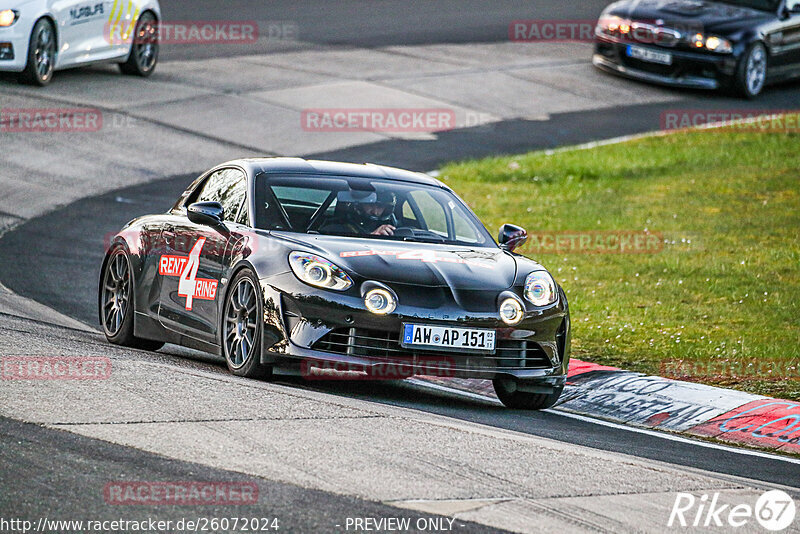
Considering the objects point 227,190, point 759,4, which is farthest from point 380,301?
point 759,4

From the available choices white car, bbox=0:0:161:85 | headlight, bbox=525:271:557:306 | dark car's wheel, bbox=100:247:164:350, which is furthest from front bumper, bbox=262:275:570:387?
white car, bbox=0:0:161:85

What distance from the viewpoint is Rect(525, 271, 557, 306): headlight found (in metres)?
8.42

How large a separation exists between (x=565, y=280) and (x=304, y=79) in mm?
9472

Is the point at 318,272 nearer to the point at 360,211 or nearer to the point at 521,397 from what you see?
the point at 360,211

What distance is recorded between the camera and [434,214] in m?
9.36

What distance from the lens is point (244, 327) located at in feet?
27.5

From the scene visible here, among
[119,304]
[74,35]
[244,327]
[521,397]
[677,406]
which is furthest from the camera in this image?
[74,35]

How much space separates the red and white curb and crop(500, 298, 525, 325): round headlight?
1021mm

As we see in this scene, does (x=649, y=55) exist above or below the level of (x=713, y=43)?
below

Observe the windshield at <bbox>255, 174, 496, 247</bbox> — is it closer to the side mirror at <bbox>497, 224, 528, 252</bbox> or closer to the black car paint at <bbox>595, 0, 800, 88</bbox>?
the side mirror at <bbox>497, 224, 528, 252</bbox>

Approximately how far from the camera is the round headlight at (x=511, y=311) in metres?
8.19

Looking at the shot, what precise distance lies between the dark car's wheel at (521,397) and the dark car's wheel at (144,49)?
1255 cm

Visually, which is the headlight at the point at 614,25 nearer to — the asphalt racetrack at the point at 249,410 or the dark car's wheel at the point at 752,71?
the dark car's wheel at the point at 752,71

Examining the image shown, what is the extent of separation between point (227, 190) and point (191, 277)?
74 cm
